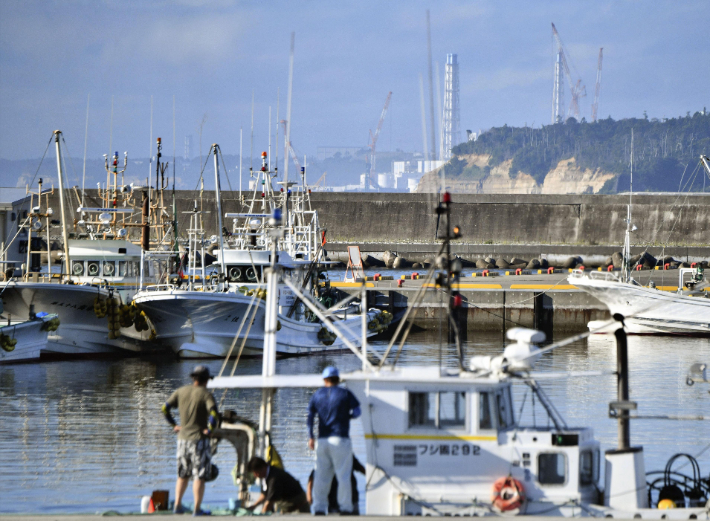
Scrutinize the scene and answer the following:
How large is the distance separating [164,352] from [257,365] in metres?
4.31

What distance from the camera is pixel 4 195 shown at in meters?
44.2

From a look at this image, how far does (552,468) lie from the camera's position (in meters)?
9.50

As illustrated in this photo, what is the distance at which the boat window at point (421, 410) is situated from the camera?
30.8ft

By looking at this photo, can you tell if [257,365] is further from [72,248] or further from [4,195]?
[4,195]

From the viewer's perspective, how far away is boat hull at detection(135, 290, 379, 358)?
24688mm

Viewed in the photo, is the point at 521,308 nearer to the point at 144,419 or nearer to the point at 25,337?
the point at 25,337

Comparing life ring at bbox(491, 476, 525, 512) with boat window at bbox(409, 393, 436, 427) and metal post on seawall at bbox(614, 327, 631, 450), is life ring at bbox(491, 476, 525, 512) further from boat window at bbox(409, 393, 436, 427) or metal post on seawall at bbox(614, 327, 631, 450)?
metal post on seawall at bbox(614, 327, 631, 450)

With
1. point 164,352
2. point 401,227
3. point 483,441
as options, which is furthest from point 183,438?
point 401,227

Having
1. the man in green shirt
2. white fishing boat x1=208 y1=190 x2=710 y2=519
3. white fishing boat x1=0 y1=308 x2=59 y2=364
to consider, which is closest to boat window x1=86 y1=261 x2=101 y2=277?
white fishing boat x1=0 y1=308 x2=59 y2=364

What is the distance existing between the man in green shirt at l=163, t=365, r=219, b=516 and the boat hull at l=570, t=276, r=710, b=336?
23.4m

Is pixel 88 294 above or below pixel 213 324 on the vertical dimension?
above

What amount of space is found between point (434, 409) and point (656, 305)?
23070mm

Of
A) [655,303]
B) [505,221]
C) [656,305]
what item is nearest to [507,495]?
[656,305]

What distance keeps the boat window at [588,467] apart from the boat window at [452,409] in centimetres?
142
